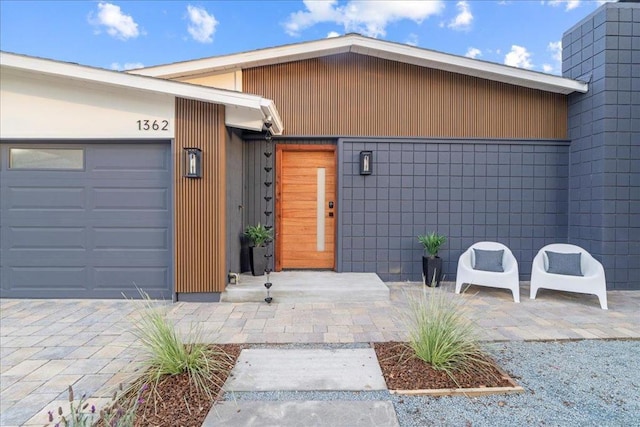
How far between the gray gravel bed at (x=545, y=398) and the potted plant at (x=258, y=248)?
288 centimetres

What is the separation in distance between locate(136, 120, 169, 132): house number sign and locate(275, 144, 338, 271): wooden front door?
1.91 metres

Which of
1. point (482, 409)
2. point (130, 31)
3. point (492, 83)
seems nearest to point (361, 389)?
point (482, 409)

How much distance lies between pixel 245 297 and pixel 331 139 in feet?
9.48

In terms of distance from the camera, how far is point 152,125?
4289mm

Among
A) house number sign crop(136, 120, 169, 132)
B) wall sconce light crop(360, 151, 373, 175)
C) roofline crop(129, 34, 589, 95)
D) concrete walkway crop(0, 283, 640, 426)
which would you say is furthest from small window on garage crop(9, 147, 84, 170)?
wall sconce light crop(360, 151, 373, 175)

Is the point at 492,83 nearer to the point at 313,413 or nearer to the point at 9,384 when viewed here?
the point at 313,413

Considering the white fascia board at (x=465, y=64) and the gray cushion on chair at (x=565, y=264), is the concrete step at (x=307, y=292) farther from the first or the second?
the white fascia board at (x=465, y=64)

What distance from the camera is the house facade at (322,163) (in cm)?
430

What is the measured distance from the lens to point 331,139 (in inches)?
216

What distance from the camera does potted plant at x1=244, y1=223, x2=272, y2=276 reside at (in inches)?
199

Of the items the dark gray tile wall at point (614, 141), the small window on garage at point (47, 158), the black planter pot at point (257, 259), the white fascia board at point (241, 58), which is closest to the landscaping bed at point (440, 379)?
the black planter pot at point (257, 259)

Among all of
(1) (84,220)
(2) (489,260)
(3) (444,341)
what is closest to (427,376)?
(3) (444,341)

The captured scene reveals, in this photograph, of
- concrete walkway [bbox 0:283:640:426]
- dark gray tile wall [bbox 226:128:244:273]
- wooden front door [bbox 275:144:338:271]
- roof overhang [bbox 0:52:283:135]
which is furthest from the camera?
wooden front door [bbox 275:144:338:271]

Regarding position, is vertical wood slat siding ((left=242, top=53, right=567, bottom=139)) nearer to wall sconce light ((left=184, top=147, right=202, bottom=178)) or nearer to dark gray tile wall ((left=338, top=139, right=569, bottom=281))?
dark gray tile wall ((left=338, top=139, right=569, bottom=281))
